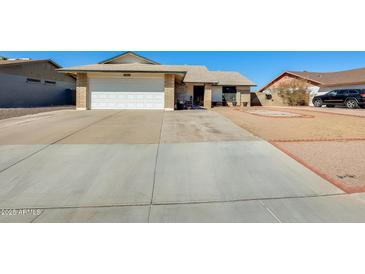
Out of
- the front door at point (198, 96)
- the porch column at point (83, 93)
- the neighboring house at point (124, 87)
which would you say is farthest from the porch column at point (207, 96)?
the porch column at point (83, 93)

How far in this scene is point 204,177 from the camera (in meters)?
4.28

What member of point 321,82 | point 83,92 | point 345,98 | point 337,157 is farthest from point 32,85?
point 321,82

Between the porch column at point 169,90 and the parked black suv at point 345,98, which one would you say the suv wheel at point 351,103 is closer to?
the parked black suv at point 345,98

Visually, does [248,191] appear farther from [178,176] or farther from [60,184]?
[60,184]

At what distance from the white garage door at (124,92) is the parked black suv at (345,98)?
1580cm

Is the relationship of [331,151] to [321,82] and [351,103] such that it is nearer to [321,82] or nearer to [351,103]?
[351,103]

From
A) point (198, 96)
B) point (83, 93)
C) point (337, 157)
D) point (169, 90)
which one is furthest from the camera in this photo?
point (198, 96)

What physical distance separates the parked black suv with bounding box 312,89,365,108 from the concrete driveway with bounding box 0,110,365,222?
1699 cm

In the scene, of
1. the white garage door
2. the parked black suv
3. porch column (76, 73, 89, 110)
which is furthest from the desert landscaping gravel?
the parked black suv

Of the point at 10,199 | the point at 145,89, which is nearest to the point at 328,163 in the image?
the point at 10,199

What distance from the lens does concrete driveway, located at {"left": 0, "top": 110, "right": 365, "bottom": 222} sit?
10.0 ft

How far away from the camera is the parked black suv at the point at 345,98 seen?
1786 cm

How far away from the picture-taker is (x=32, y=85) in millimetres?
21781

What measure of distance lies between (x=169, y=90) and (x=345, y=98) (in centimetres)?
1547
